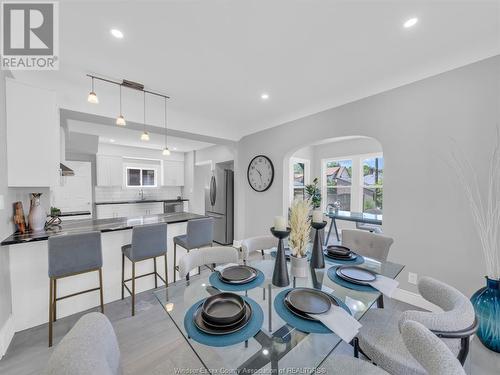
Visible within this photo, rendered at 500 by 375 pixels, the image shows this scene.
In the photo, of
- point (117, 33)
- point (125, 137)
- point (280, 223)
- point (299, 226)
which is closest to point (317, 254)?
point (299, 226)

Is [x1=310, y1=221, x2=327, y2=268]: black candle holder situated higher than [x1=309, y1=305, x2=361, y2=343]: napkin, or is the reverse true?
[x1=310, y1=221, x2=327, y2=268]: black candle holder

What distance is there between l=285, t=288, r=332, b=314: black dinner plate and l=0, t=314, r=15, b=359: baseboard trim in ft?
7.72

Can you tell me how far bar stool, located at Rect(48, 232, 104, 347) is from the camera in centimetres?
176

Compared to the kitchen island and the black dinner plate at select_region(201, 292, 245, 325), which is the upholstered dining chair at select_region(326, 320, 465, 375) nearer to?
the black dinner plate at select_region(201, 292, 245, 325)

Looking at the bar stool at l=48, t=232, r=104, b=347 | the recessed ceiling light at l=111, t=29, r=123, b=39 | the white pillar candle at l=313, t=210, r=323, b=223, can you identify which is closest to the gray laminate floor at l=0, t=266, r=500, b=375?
the bar stool at l=48, t=232, r=104, b=347

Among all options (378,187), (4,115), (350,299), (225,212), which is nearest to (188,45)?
(4,115)

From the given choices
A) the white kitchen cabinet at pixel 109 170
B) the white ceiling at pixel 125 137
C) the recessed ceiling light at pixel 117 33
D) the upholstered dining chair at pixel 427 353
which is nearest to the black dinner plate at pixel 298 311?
the upholstered dining chair at pixel 427 353

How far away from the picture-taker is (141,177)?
637cm

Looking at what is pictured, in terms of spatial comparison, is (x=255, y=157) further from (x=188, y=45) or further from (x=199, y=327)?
(x=199, y=327)

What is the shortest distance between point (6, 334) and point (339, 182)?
6081 millimetres

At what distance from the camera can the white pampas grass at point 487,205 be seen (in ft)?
5.44

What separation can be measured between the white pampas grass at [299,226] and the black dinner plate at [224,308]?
55 cm

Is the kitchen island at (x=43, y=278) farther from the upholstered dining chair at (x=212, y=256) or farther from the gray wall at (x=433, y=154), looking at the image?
the gray wall at (x=433, y=154)

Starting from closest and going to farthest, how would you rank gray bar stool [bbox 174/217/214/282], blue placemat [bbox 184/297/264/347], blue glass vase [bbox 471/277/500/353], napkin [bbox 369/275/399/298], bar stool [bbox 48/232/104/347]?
blue placemat [bbox 184/297/264/347], napkin [bbox 369/275/399/298], blue glass vase [bbox 471/277/500/353], bar stool [bbox 48/232/104/347], gray bar stool [bbox 174/217/214/282]
